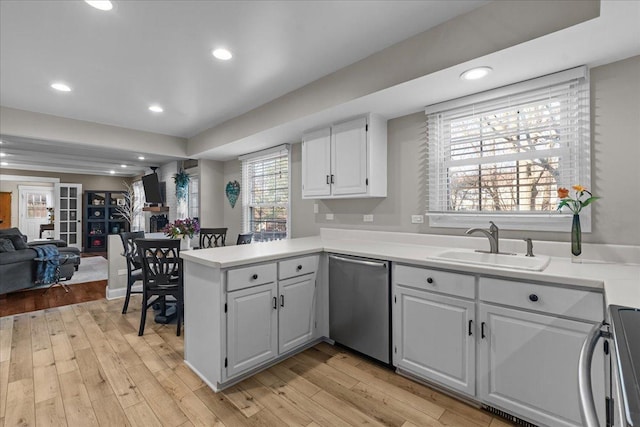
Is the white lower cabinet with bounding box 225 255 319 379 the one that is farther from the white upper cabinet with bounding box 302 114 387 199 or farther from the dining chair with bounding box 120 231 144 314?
the dining chair with bounding box 120 231 144 314

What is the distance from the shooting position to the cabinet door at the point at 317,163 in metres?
3.19

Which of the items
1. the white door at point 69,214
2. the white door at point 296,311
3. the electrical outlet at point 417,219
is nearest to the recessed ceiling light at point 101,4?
the white door at point 296,311

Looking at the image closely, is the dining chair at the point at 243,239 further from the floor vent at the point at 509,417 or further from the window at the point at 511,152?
the floor vent at the point at 509,417

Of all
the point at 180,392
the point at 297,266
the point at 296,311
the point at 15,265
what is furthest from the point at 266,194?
the point at 15,265

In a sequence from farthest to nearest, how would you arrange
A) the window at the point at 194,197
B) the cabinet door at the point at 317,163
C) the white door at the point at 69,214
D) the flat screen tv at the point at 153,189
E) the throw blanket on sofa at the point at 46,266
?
the white door at the point at 69,214
the flat screen tv at the point at 153,189
the window at the point at 194,197
the throw blanket on sofa at the point at 46,266
the cabinet door at the point at 317,163

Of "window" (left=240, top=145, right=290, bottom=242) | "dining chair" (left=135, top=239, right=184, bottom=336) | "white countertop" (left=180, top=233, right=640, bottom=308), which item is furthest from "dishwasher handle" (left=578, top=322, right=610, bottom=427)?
"window" (left=240, top=145, right=290, bottom=242)

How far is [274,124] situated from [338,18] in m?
1.54

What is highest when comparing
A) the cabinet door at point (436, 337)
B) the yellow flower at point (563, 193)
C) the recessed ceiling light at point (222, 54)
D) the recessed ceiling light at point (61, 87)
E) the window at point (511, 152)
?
the recessed ceiling light at point (61, 87)

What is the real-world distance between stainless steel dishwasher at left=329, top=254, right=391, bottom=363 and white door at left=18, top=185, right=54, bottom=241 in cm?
1045

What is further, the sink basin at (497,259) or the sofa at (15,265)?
the sofa at (15,265)

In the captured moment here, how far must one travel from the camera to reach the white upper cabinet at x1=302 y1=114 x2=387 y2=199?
9.42ft

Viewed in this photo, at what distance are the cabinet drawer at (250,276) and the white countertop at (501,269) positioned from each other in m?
0.06

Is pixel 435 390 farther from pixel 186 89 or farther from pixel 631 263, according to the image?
pixel 186 89

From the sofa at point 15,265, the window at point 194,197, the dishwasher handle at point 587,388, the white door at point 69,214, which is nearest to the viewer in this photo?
the dishwasher handle at point 587,388
